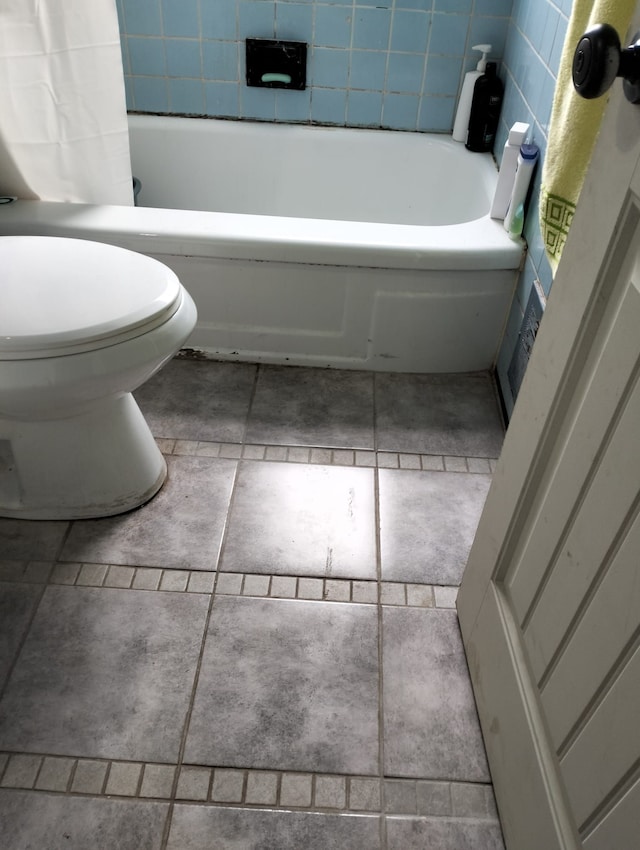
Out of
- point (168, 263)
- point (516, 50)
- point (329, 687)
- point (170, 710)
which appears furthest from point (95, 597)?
point (516, 50)

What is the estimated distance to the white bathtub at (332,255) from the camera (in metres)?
1.50

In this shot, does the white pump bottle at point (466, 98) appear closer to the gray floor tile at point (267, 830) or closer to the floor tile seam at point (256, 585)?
the floor tile seam at point (256, 585)

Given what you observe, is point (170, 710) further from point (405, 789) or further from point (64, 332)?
point (64, 332)

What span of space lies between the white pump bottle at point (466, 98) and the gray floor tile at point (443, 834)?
181cm

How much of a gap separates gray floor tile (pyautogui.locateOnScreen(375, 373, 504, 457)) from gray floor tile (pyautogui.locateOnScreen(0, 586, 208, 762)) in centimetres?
64

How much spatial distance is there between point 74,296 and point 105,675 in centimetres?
62

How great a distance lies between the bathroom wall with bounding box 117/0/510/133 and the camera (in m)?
1.86

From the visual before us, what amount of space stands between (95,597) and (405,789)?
0.61m

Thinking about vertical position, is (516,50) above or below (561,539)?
above

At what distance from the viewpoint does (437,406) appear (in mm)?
1643

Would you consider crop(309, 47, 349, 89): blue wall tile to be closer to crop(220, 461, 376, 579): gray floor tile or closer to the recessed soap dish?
the recessed soap dish

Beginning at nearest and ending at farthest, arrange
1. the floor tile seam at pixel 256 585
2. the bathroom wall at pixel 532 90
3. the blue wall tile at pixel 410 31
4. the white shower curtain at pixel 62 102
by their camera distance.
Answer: the floor tile seam at pixel 256 585
the white shower curtain at pixel 62 102
the bathroom wall at pixel 532 90
the blue wall tile at pixel 410 31

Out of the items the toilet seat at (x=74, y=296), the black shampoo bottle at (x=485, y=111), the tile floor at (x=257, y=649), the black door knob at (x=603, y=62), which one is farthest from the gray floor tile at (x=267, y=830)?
the black shampoo bottle at (x=485, y=111)

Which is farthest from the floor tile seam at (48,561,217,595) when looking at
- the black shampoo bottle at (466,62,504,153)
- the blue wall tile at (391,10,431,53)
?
the blue wall tile at (391,10,431,53)
